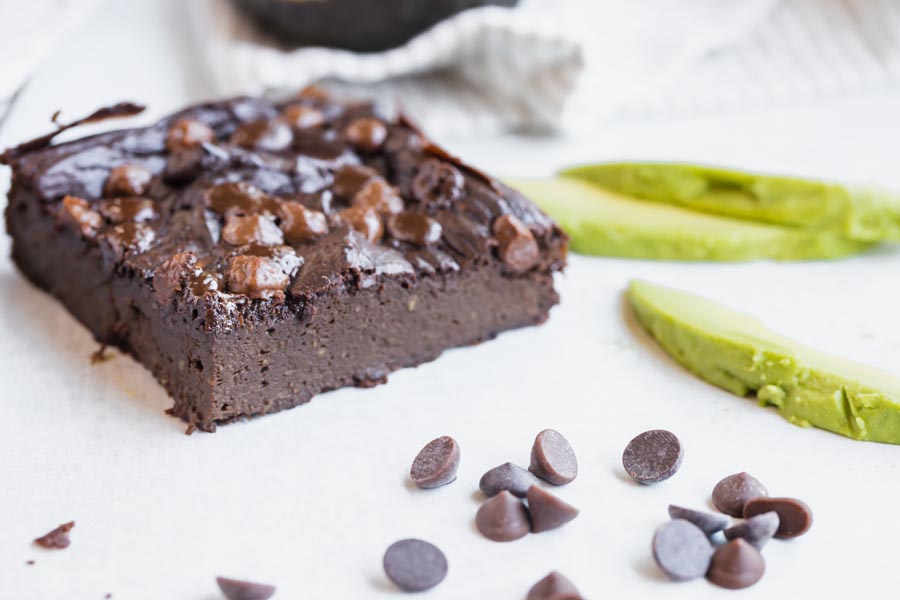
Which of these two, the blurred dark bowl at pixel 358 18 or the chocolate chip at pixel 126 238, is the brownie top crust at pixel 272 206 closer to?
the chocolate chip at pixel 126 238

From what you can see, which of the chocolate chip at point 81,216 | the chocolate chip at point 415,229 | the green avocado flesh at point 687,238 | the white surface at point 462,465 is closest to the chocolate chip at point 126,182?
the chocolate chip at point 81,216

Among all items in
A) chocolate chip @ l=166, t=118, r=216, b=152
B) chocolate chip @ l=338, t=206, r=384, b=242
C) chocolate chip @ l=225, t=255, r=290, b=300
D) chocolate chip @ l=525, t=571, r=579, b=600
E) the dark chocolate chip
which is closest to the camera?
chocolate chip @ l=525, t=571, r=579, b=600

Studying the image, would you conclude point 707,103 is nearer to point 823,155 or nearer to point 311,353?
point 823,155

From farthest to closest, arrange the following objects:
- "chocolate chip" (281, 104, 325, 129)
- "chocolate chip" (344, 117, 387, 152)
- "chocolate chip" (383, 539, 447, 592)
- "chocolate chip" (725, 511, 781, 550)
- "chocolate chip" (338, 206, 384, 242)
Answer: "chocolate chip" (281, 104, 325, 129)
"chocolate chip" (344, 117, 387, 152)
"chocolate chip" (338, 206, 384, 242)
"chocolate chip" (725, 511, 781, 550)
"chocolate chip" (383, 539, 447, 592)

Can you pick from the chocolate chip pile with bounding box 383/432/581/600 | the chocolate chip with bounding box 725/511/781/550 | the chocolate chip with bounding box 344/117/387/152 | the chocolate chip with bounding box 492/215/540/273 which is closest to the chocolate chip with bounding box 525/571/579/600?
the chocolate chip pile with bounding box 383/432/581/600

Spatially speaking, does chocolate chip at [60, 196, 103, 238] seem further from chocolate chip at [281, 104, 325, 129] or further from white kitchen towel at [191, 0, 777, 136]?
white kitchen towel at [191, 0, 777, 136]

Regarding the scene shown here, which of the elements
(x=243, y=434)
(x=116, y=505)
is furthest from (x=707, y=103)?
(x=116, y=505)
